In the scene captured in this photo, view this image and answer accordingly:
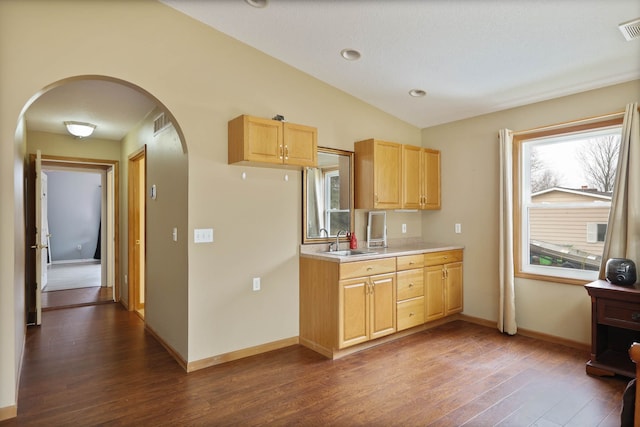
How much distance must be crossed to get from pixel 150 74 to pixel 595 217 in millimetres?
4227

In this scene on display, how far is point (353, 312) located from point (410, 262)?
3.04 feet

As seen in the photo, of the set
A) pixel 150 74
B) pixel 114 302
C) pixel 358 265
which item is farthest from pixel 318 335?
pixel 114 302

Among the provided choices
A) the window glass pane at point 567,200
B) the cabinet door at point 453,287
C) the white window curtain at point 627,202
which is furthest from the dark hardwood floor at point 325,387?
the white window curtain at point 627,202

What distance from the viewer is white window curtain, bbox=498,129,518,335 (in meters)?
3.95

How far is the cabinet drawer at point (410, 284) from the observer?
12.5ft

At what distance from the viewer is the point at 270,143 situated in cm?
319

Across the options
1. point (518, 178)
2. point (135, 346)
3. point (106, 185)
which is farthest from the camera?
point (106, 185)

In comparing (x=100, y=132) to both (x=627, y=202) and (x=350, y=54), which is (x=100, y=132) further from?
(x=627, y=202)

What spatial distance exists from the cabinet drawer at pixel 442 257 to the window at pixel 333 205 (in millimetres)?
989

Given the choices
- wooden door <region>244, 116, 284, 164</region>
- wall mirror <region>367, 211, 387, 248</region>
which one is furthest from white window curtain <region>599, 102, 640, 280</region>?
wooden door <region>244, 116, 284, 164</region>

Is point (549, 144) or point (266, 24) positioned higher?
point (266, 24)

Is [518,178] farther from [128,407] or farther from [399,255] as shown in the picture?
[128,407]

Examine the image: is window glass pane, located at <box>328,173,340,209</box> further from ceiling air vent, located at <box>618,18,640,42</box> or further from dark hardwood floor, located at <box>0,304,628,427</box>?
ceiling air vent, located at <box>618,18,640,42</box>

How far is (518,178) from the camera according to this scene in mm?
4027
